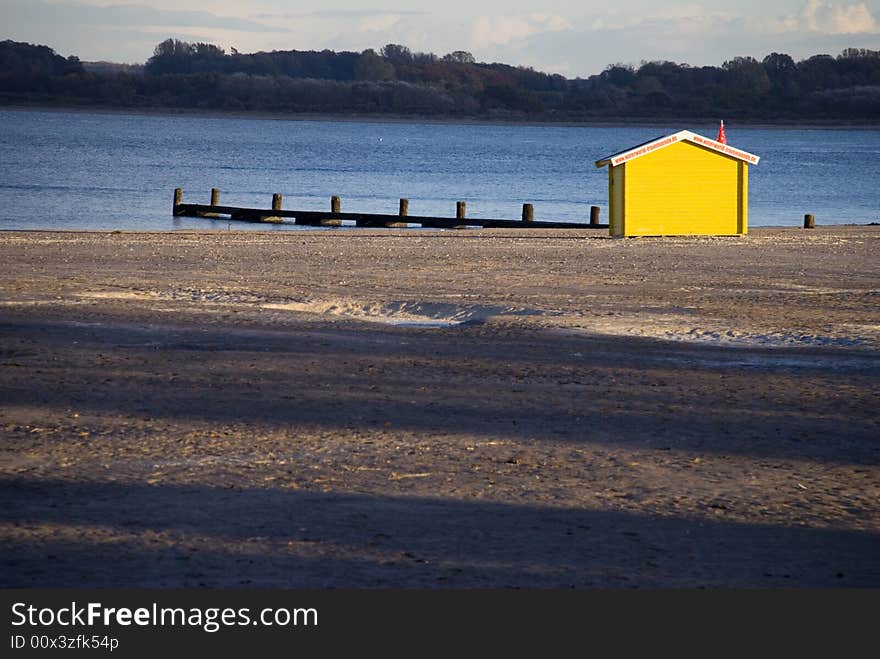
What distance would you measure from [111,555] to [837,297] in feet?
40.2

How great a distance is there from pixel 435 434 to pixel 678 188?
20631 mm

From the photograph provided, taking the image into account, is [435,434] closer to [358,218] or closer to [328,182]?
[358,218]

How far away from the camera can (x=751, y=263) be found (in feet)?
70.4

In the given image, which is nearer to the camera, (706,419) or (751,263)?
(706,419)

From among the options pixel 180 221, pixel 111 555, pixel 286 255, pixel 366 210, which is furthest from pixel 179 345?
pixel 366 210

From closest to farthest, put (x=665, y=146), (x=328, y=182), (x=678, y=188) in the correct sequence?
1. (x=665, y=146)
2. (x=678, y=188)
3. (x=328, y=182)

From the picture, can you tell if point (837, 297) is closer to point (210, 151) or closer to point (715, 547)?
point (715, 547)

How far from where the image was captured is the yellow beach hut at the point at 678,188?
92.4 feet

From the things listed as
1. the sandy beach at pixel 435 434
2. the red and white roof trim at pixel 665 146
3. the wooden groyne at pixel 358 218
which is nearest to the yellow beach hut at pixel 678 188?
the red and white roof trim at pixel 665 146

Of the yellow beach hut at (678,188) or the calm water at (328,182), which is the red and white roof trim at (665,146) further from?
the calm water at (328,182)

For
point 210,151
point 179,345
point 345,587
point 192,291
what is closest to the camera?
point 345,587

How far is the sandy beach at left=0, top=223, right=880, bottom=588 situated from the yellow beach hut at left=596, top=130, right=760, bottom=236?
10663mm

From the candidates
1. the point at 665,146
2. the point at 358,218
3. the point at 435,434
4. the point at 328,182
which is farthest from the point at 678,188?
the point at 328,182

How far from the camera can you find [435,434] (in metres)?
8.84
